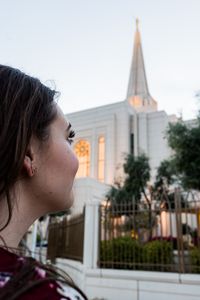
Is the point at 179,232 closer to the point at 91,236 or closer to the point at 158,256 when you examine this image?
the point at 158,256

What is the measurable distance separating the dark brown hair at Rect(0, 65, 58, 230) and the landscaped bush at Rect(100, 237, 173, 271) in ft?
20.3

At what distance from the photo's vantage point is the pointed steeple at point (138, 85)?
48.8m

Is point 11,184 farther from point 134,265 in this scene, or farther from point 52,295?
point 134,265

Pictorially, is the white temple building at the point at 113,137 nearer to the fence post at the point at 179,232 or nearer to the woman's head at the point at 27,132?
the fence post at the point at 179,232

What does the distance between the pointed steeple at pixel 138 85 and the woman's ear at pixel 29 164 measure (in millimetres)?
46001

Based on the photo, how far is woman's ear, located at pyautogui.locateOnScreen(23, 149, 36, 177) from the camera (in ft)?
2.65

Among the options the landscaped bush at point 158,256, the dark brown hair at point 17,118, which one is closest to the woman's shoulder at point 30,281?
the dark brown hair at point 17,118

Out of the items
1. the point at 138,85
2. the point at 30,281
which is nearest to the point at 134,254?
the point at 30,281

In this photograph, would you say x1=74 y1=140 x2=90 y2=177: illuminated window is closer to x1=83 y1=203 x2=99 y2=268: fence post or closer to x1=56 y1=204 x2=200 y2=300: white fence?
x1=56 y1=204 x2=200 y2=300: white fence

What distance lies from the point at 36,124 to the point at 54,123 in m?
0.09

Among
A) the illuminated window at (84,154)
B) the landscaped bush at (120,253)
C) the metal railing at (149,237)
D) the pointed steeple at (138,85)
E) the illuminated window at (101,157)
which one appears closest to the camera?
the metal railing at (149,237)

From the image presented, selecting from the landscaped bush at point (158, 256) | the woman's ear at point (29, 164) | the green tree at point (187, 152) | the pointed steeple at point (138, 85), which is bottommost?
the woman's ear at point (29, 164)

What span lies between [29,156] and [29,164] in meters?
0.02

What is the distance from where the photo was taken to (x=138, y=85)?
5362 cm
